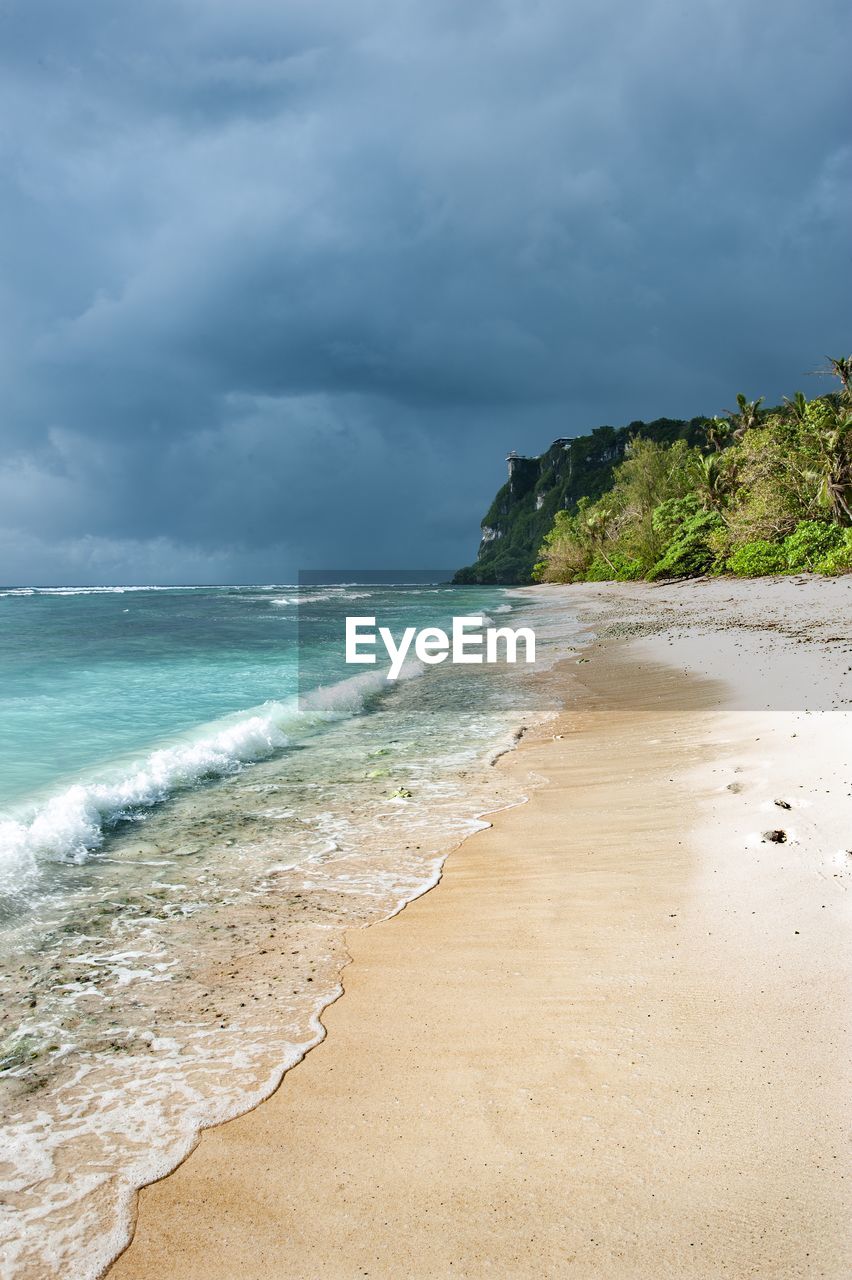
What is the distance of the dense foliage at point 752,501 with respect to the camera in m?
38.0

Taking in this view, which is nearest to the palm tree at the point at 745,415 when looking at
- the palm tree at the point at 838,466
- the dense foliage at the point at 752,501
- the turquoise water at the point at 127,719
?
the dense foliage at the point at 752,501

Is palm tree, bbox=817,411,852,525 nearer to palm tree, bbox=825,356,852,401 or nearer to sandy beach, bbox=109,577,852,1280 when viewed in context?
palm tree, bbox=825,356,852,401

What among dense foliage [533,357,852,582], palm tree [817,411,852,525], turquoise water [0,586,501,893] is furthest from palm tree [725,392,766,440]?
turquoise water [0,586,501,893]

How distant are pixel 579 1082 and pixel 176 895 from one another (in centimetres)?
406

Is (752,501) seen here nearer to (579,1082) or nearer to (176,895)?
(176,895)

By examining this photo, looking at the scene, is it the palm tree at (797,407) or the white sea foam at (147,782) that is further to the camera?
the palm tree at (797,407)

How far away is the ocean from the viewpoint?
319 cm

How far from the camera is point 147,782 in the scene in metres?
9.72

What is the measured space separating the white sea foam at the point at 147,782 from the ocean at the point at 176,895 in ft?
0.13

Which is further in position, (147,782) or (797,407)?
(797,407)

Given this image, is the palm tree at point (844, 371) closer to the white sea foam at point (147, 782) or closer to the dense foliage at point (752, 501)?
the dense foliage at point (752, 501)

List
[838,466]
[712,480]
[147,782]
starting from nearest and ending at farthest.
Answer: [147,782]
[838,466]
[712,480]
